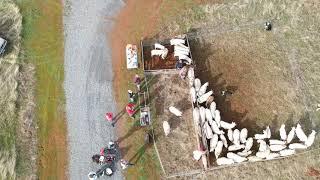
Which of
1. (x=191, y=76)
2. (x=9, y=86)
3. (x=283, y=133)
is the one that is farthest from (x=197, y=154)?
(x=9, y=86)

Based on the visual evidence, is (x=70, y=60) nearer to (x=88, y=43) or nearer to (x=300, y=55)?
(x=88, y=43)

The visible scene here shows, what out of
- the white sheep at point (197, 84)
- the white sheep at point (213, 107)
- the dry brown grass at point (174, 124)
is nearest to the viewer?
the dry brown grass at point (174, 124)

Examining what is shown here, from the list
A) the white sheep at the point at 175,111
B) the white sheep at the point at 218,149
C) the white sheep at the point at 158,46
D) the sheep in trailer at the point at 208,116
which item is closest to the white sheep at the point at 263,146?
the white sheep at the point at 218,149

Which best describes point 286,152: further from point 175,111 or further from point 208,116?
point 175,111

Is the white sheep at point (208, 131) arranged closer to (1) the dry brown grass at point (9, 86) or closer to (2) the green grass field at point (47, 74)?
(2) the green grass field at point (47, 74)

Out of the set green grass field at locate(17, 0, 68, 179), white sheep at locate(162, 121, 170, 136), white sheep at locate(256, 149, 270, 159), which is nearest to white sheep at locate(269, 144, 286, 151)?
white sheep at locate(256, 149, 270, 159)

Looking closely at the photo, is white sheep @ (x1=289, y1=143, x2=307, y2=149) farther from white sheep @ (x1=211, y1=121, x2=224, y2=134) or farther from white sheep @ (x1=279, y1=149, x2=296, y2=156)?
white sheep @ (x1=211, y1=121, x2=224, y2=134)
